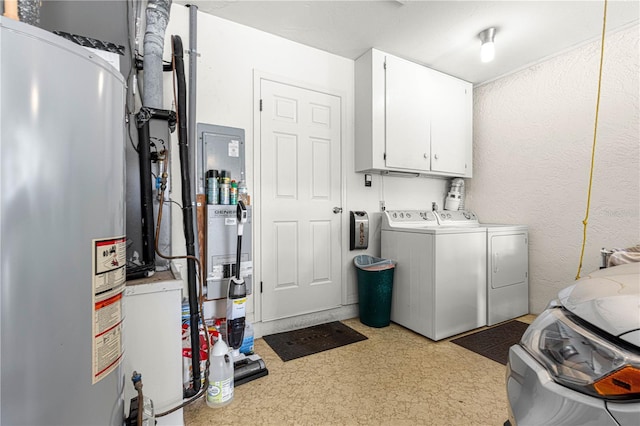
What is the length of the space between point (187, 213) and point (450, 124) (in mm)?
2830

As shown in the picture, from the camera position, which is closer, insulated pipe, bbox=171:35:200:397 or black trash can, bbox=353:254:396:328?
insulated pipe, bbox=171:35:200:397

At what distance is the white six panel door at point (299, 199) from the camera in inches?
97.5

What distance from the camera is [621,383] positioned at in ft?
1.70

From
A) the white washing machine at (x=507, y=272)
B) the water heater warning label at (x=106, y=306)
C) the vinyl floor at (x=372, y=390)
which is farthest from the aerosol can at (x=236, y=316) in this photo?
the white washing machine at (x=507, y=272)

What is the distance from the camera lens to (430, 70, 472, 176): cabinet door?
3.08 meters

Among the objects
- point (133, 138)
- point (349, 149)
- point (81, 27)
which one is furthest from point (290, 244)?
point (81, 27)

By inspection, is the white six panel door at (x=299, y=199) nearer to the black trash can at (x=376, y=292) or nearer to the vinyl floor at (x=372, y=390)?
the black trash can at (x=376, y=292)

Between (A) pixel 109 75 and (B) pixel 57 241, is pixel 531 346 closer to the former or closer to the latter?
(B) pixel 57 241

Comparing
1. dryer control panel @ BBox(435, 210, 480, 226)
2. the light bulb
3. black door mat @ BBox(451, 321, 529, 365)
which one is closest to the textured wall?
dryer control panel @ BBox(435, 210, 480, 226)

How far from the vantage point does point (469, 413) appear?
4.97ft

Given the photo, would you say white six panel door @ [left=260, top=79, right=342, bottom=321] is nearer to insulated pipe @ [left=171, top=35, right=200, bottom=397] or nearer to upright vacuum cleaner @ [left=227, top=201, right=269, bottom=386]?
upright vacuum cleaner @ [left=227, top=201, right=269, bottom=386]

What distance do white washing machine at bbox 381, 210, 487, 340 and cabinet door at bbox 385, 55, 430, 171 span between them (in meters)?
0.71

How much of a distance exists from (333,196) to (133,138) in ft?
5.46

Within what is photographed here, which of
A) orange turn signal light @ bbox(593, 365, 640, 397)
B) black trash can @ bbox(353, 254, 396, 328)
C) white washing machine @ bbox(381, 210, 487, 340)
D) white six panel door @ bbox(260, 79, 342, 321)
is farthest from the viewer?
black trash can @ bbox(353, 254, 396, 328)
